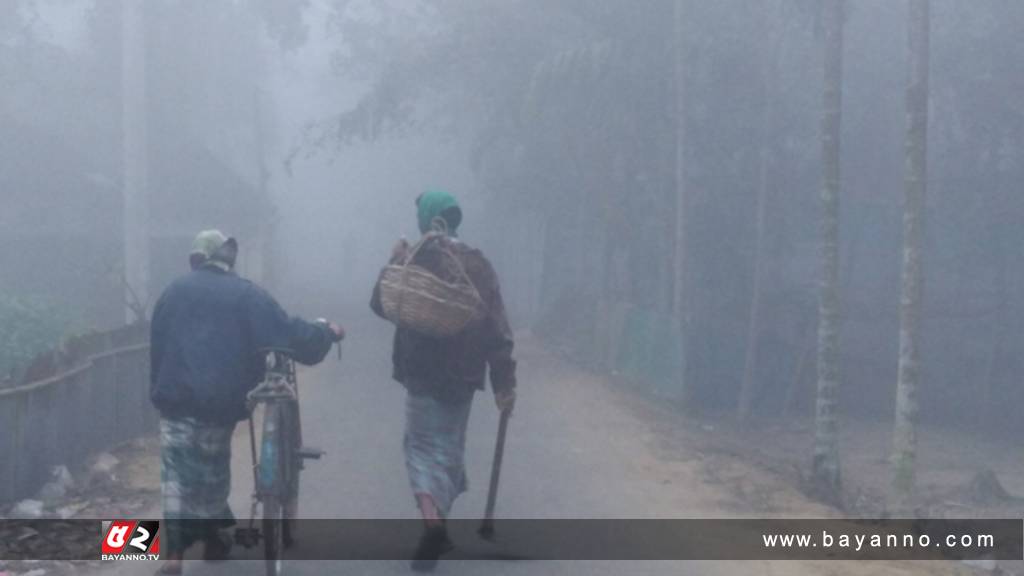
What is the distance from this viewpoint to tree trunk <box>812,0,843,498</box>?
13.5 metres

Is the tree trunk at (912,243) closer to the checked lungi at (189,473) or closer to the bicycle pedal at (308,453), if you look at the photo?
the bicycle pedal at (308,453)

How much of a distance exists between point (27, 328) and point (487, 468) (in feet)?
32.7

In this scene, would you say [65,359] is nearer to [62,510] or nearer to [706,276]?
[62,510]

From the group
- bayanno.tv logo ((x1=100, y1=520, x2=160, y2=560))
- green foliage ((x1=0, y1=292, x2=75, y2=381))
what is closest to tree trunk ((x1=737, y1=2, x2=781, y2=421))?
green foliage ((x1=0, y1=292, x2=75, y2=381))

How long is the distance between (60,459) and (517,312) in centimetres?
3005

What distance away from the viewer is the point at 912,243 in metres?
12.7

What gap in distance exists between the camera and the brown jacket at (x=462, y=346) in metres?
7.41

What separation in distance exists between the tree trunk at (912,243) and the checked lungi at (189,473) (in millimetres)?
7898

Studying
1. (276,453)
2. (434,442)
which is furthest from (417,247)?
(276,453)

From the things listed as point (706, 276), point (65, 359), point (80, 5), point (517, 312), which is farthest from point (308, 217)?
point (65, 359)

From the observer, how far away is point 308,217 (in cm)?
9488

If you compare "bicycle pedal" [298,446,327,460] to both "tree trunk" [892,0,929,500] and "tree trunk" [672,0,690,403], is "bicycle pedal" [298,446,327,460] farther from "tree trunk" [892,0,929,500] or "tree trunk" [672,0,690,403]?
"tree trunk" [672,0,690,403]

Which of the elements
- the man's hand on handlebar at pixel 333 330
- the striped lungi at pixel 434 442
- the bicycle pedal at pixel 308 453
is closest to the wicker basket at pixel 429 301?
the man's hand on handlebar at pixel 333 330

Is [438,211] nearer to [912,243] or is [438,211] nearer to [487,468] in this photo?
[487,468]
